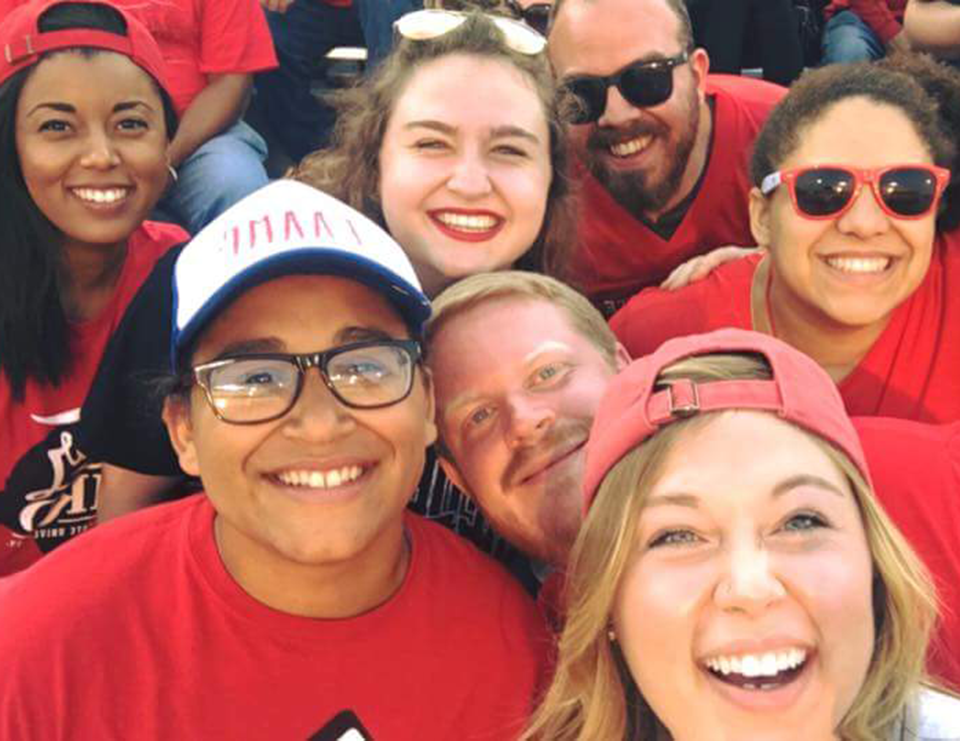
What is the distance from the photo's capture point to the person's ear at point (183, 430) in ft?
7.18

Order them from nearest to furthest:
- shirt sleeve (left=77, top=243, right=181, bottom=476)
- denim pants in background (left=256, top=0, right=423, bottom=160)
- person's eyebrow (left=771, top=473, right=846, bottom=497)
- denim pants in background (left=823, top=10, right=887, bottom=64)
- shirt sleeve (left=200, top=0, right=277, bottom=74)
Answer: person's eyebrow (left=771, top=473, right=846, bottom=497) → shirt sleeve (left=77, top=243, right=181, bottom=476) → shirt sleeve (left=200, top=0, right=277, bottom=74) → denim pants in background (left=256, top=0, right=423, bottom=160) → denim pants in background (left=823, top=10, right=887, bottom=64)

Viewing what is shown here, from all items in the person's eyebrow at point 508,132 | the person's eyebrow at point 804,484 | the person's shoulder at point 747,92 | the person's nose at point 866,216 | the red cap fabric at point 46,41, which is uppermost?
the red cap fabric at point 46,41

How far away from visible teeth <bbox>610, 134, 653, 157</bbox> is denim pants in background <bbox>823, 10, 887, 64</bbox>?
2.21 m

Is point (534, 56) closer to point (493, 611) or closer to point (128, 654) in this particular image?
point (493, 611)

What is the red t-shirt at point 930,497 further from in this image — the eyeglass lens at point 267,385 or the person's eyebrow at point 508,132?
the person's eyebrow at point 508,132

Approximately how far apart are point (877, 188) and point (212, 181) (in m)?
2.55

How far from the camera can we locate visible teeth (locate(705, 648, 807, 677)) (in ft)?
6.13

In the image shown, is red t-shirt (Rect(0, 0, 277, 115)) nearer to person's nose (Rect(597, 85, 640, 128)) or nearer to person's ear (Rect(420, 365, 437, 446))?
person's nose (Rect(597, 85, 640, 128))

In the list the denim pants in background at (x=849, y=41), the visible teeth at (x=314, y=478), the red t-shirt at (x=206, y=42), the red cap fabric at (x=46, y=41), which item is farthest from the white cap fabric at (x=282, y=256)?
the denim pants in background at (x=849, y=41)

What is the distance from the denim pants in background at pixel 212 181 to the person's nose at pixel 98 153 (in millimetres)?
1254

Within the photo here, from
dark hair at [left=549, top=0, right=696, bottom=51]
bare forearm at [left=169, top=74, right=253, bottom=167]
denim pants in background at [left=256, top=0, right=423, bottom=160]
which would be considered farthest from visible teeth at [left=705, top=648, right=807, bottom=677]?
denim pants in background at [left=256, top=0, right=423, bottom=160]

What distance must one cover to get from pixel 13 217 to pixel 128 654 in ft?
5.16

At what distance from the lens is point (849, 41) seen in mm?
5766

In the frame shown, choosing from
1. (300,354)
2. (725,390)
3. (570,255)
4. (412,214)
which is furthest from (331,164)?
(725,390)
